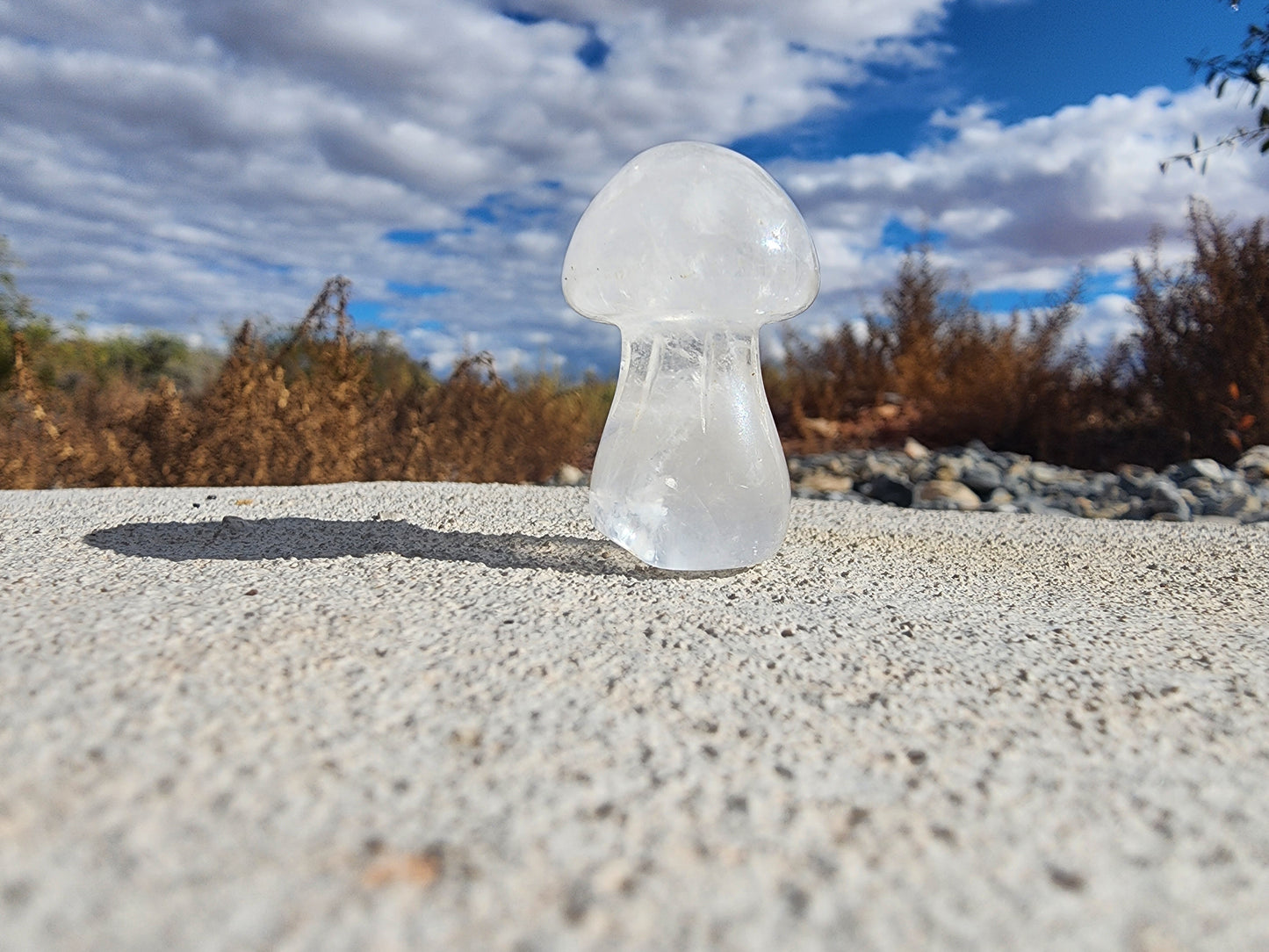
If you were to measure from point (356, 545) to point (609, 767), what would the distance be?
1.74m

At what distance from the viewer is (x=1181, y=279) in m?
7.48

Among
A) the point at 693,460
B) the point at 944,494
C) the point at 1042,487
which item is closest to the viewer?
the point at 693,460

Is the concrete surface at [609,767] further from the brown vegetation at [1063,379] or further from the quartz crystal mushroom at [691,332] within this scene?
the brown vegetation at [1063,379]

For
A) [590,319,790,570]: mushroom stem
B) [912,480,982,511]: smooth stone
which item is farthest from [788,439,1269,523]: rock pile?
[590,319,790,570]: mushroom stem

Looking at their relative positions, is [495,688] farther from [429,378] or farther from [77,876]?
[429,378]

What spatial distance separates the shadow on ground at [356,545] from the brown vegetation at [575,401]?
1793 millimetres

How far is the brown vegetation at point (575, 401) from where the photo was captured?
4742mm

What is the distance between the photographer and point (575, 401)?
6527mm

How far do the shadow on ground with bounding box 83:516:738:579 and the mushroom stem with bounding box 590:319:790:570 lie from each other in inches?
4.9

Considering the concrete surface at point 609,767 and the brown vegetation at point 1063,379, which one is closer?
the concrete surface at point 609,767

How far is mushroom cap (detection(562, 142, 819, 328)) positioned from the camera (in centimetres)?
225

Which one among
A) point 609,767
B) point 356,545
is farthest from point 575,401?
point 609,767

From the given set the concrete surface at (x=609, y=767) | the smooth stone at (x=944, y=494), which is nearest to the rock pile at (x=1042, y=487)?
the smooth stone at (x=944, y=494)

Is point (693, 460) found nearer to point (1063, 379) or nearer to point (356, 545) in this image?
point (356, 545)
